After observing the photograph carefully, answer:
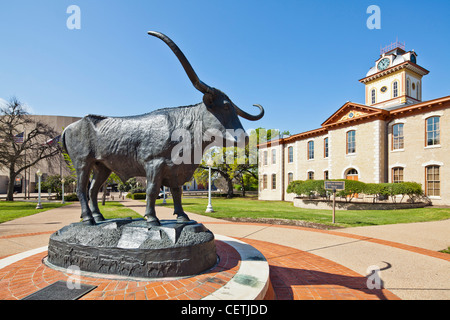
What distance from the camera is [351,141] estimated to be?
76.0 feet

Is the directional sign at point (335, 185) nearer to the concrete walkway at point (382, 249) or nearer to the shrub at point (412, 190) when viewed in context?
the concrete walkway at point (382, 249)

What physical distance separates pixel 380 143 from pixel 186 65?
2281 cm

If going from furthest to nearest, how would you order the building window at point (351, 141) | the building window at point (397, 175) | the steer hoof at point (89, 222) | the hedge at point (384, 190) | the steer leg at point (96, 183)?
the building window at point (351, 141)
the building window at point (397, 175)
the hedge at point (384, 190)
the steer leg at point (96, 183)
the steer hoof at point (89, 222)

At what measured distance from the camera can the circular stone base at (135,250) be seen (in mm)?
3062

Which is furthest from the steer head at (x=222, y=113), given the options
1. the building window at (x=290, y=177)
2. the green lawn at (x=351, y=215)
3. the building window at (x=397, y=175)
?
the building window at (x=290, y=177)

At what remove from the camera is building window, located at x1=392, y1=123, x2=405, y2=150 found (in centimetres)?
2014

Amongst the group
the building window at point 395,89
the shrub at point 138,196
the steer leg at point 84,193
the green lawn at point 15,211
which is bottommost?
the shrub at point 138,196

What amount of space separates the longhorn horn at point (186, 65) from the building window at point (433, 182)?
22250mm

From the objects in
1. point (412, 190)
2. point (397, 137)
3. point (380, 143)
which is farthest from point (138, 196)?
point (397, 137)

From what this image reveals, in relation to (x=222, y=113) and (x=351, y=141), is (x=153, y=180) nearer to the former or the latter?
(x=222, y=113)

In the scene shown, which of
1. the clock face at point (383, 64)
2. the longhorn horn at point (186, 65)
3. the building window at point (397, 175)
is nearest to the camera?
the longhorn horn at point (186, 65)
